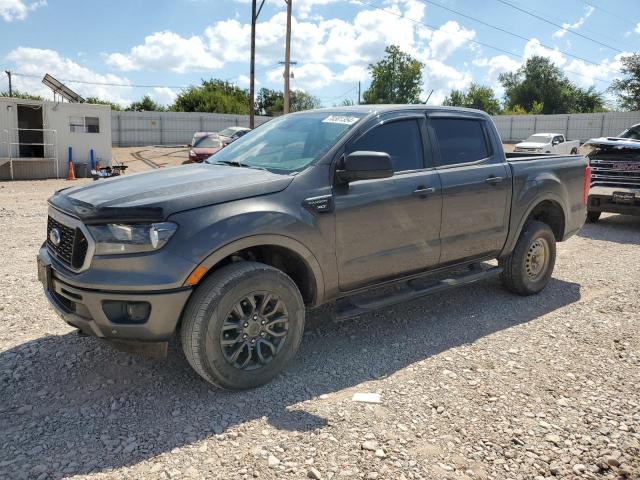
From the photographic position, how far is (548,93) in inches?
2906

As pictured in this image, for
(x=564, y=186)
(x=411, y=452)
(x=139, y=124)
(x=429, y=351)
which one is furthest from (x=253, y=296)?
(x=139, y=124)

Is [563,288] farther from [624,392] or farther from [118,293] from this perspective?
[118,293]

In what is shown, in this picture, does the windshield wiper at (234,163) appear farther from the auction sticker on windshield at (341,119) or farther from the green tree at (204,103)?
the green tree at (204,103)

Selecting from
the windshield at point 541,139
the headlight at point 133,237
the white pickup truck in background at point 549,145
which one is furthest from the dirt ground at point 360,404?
the windshield at point 541,139

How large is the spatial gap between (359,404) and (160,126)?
1613 inches

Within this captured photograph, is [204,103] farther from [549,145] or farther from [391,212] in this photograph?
[391,212]

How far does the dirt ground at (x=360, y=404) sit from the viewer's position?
2746 mm

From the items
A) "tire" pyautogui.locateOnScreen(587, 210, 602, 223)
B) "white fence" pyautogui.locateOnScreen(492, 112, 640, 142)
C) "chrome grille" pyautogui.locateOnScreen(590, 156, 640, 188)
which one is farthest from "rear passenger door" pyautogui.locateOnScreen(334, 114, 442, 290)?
"white fence" pyautogui.locateOnScreen(492, 112, 640, 142)

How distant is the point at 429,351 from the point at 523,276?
5.79 ft

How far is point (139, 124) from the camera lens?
40438mm

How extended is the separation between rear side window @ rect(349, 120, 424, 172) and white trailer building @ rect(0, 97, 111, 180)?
54.6ft

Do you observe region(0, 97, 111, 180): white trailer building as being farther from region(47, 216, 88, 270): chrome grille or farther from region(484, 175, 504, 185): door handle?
region(484, 175, 504, 185): door handle

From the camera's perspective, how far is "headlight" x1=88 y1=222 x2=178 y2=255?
9.97ft

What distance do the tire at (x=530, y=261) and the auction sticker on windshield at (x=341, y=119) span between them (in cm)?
224
